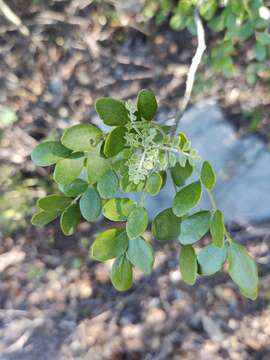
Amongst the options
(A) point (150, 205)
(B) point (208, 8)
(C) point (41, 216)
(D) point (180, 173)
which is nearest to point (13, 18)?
(A) point (150, 205)

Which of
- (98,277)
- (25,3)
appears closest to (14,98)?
(25,3)

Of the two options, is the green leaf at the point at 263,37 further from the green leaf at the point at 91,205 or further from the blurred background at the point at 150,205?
the green leaf at the point at 91,205

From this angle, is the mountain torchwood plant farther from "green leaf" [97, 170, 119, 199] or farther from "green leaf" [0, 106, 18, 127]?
"green leaf" [0, 106, 18, 127]

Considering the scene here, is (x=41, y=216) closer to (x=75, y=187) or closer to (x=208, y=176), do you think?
(x=75, y=187)

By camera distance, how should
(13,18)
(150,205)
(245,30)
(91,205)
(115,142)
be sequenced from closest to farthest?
(115,142) < (91,205) < (245,30) < (150,205) < (13,18)

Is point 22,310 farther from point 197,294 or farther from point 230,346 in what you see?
point 230,346

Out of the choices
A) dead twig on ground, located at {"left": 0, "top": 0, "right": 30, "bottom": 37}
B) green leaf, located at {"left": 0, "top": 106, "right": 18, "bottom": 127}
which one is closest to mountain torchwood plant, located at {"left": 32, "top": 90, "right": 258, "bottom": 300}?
green leaf, located at {"left": 0, "top": 106, "right": 18, "bottom": 127}

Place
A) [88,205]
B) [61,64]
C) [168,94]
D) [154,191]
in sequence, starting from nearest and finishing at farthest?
[154,191]
[88,205]
[168,94]
[61,64]
